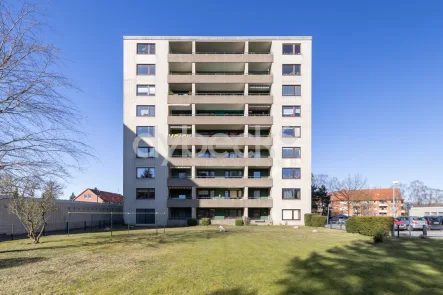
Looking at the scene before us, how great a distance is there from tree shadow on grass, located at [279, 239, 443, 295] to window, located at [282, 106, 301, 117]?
2723 centimetres

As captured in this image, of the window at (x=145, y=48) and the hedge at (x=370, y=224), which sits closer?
the hedge at (x=370, y=224)

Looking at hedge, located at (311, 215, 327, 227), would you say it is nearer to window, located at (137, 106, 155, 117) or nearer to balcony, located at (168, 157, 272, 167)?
balcony, located at (168, 157, 272, 167)

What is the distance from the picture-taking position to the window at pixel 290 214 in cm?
3778

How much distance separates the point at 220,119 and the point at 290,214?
1724cm

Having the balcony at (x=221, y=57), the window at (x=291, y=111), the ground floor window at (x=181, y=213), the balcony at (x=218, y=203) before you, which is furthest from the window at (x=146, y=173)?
the window at (x=291, y=111)

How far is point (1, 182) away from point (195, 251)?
10.3m

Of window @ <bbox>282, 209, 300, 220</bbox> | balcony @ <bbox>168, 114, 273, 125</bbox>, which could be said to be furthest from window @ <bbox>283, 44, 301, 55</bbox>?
window @ <bbox>282, 209, 300, 220</bbox>

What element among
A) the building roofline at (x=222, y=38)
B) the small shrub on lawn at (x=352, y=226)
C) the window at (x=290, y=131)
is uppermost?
the building roofline at (x=222, y=38)

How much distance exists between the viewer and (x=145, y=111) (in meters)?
39.1

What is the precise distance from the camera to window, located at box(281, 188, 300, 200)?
1501 inches

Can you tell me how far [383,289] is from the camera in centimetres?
766

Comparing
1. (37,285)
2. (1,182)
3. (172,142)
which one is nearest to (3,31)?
(1,182)

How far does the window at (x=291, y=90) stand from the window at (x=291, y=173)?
445 inches

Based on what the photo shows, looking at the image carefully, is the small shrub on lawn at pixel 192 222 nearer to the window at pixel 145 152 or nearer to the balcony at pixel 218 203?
the balcony at pixel 218 203
